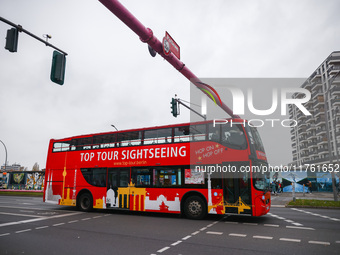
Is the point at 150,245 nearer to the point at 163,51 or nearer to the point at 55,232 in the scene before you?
the point at 55,232

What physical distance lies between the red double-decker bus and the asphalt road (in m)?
1.14

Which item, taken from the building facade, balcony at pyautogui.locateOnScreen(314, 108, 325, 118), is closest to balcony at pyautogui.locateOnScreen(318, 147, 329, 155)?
the building facade

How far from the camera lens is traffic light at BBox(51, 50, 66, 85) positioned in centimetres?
716

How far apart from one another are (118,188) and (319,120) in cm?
7472

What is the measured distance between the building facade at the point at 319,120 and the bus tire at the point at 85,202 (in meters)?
57.7

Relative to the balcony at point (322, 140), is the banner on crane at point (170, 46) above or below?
below

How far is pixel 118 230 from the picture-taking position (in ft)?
28.0

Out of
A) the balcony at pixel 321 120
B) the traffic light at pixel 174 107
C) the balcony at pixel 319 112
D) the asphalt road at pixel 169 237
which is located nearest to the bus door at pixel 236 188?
the asphalt road at pixel 169 237

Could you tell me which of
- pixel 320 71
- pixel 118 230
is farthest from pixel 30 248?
pixel 320 71

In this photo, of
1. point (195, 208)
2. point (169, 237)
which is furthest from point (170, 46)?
point (169, 237)

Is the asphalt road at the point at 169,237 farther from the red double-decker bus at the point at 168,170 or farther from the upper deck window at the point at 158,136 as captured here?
the upper deck window at the point at 158,136

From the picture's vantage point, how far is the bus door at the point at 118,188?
1262cm

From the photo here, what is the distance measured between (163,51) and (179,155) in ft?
14.6

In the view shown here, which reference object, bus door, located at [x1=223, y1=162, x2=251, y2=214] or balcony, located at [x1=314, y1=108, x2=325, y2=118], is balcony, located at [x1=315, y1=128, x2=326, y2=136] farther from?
bus door, located at [x1=223, y1=162, x2=251, y2=214]
